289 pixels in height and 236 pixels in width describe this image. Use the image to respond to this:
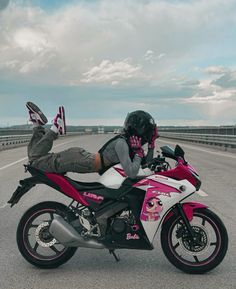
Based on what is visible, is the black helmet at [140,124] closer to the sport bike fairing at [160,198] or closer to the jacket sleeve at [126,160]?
the jacket sleeve at [126,160]

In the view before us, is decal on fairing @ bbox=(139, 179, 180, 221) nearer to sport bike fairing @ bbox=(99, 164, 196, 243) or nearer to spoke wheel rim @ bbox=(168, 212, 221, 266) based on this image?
sport bike fairing @ bbox=(99, 164, 196, 243)

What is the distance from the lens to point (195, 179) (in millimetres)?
4641

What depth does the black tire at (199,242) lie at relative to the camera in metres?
4.67

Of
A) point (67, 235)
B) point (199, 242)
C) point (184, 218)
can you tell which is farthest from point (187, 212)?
point (67, 235)

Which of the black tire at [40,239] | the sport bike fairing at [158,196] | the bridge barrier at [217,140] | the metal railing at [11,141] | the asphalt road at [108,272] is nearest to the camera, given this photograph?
the asphalt road at [108,272]

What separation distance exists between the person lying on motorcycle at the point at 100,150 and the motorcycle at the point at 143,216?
103 mm

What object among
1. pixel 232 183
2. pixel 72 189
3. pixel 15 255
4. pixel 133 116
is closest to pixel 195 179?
pixel 133 116

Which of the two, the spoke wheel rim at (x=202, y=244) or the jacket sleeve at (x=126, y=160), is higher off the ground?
the jacket sleeve at (x=126, y=160)

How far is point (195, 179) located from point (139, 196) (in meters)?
0.58

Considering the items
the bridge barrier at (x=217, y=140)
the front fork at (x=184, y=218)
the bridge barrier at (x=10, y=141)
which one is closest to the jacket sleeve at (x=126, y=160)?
the front fork at (x=184, y=218)

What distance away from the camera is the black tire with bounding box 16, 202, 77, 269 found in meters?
4.88

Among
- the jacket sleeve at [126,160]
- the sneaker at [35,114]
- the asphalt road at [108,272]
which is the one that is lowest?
the asphalt road at [108,272]

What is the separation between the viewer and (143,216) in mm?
4578

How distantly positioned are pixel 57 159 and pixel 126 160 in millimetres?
759
